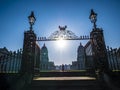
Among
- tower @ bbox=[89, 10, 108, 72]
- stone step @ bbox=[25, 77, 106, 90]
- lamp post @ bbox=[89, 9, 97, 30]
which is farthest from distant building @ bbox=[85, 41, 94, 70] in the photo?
stone step @ bbox=[25, 77, 106, 90]

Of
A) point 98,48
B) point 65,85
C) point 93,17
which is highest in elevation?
point 93,17

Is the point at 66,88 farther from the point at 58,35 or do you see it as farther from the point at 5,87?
the point at 58,35

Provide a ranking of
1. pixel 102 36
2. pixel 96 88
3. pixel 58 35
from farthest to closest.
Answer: pixel 58 35, pixel 102 36, pixel 96 88

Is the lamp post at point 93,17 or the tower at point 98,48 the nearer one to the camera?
the tower at point 98,48

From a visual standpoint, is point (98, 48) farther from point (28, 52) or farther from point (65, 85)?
point (28, 52)

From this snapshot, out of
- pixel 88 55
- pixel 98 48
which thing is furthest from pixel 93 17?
pixel 88 55

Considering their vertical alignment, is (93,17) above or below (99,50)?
above

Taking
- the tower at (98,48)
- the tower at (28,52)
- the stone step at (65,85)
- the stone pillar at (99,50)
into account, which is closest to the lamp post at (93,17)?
the tower at (98,48)

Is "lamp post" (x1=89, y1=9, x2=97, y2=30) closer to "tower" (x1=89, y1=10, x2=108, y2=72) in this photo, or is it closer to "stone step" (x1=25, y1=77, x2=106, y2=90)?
"tower" (x1=89, y1=10, x2=108, y2=72)

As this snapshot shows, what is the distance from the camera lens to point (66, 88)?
515 centimetres

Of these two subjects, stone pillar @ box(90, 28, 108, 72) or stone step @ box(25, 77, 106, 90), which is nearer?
stone step @ box(25, 77, 106, 90)

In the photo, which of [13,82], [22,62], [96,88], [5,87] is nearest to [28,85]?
[13,82]

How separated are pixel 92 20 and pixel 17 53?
6.44m

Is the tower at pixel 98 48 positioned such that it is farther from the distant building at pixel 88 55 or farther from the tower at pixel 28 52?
the tower at pixel 28 52
